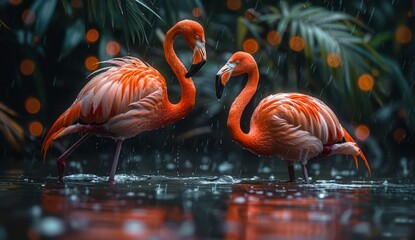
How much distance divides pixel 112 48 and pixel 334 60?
103 inches

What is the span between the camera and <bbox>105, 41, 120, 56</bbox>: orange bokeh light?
34.1ft

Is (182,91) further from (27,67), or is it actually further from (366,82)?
(366,82)

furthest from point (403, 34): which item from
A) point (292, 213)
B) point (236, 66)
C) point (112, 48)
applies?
point (292, 213)

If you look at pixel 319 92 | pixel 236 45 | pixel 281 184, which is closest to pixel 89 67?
pixel 236 45

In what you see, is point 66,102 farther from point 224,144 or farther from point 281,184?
point 281,184

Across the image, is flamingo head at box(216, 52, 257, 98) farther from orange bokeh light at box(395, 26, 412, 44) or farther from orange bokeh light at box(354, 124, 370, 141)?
orange bokeh light at box(395, 26, 412, 44)

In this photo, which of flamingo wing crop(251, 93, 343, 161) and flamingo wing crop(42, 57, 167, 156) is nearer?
flamingo wing crop(42, 57, 167, 156)

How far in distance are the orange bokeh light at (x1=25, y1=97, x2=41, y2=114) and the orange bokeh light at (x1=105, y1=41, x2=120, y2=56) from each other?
1.30 meters

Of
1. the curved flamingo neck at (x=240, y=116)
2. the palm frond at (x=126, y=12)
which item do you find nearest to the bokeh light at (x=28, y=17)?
the palm frond at (x=126, y=12)

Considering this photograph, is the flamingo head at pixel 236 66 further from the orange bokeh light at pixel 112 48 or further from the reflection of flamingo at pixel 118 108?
the orange bokeh light at pixel 112 48

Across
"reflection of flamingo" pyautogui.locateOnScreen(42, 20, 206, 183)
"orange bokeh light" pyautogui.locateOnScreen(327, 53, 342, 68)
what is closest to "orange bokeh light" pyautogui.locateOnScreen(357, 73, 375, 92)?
"orange bokeh light" pyautogui.locateOnScreen(327, 53, 342, 68)

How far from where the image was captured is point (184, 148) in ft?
43.2

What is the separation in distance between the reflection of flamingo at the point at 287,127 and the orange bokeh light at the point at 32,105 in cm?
395

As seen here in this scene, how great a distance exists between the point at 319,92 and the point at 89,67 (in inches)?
115
